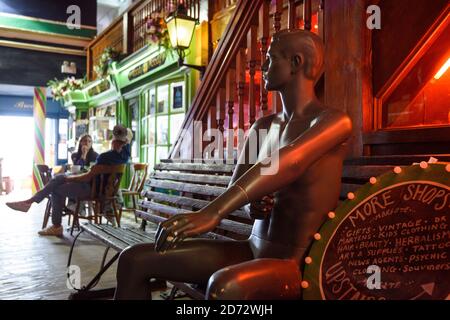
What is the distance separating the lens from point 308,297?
142 cm

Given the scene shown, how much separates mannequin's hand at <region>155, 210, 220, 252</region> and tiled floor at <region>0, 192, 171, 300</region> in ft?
6.71

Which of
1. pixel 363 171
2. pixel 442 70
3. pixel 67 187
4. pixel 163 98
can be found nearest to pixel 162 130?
pixel 163 98

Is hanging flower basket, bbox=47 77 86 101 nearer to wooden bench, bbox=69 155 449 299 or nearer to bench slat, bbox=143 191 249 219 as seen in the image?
wooden bench, bbox=69 155 449 299

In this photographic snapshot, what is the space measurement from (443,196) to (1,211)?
9.03 meters

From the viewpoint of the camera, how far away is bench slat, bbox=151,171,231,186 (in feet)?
8.99

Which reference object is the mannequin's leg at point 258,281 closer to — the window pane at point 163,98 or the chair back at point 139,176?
the chair back at point 139,176

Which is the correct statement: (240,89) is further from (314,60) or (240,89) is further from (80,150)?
(80,150)

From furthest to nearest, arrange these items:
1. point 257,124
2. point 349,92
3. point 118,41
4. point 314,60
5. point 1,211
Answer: point 118,41 → point 1,211 → point 349,92 → point 257,124 → point 314,60

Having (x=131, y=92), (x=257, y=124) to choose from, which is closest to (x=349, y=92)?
(x=257, y=124)

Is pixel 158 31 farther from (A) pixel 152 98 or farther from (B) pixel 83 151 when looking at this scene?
(B) pixel 83 151

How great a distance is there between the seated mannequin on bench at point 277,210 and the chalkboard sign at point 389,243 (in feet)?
0.25

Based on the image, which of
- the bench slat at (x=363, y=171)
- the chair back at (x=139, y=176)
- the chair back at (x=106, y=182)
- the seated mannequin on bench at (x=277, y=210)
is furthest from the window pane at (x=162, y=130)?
the seated mannequin on bench at (x=277, y=210)

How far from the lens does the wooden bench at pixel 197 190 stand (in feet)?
6.38
